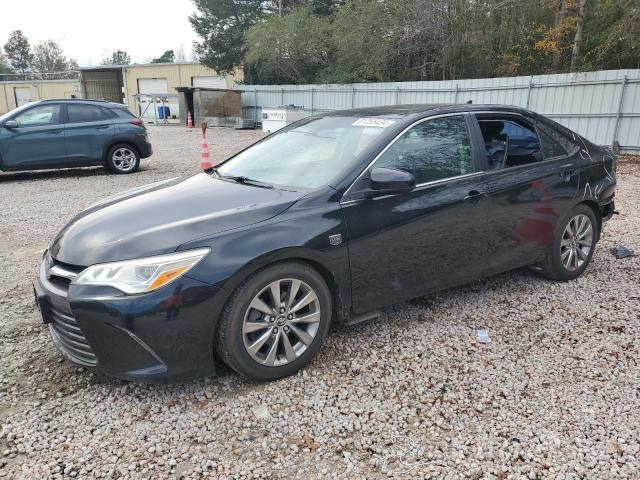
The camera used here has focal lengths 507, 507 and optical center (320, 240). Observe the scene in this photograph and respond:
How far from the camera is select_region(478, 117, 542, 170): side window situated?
159 inches

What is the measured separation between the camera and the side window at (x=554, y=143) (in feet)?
14.5

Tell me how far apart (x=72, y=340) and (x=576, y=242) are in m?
4.17

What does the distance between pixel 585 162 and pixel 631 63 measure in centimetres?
1429

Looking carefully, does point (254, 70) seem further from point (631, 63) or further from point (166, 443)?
point (166, 443)

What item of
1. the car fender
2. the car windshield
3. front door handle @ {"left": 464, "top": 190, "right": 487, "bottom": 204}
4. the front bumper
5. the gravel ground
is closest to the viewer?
the gravel ground

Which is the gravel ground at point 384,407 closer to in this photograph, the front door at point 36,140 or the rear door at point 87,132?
the front door at point 36,140

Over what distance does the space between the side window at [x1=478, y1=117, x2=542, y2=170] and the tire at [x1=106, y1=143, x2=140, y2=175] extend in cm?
915

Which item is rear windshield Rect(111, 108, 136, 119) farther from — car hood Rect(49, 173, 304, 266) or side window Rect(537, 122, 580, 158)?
side window Rect(537, 122, 580, 158)

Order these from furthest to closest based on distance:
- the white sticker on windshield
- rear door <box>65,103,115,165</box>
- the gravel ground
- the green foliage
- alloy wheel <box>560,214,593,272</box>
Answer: the green foliage < rear door <box>65,103,115,165</box> < alloy wheel <box>560,214,593,272</box> < the white sticker on windshield < the gravel ground

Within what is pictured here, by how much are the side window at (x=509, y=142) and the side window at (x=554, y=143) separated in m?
0.09

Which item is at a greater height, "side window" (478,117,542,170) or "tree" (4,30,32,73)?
"tree" (4,30,32,73)

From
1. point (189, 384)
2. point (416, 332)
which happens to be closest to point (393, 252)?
point (416, 332)

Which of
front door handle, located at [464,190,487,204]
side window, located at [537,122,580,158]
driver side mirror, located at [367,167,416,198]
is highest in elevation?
side window, located at [537,122,580,158]

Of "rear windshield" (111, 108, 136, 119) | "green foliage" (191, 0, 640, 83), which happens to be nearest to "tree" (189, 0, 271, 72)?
"green foliage" (191, 0, 640, 83)
